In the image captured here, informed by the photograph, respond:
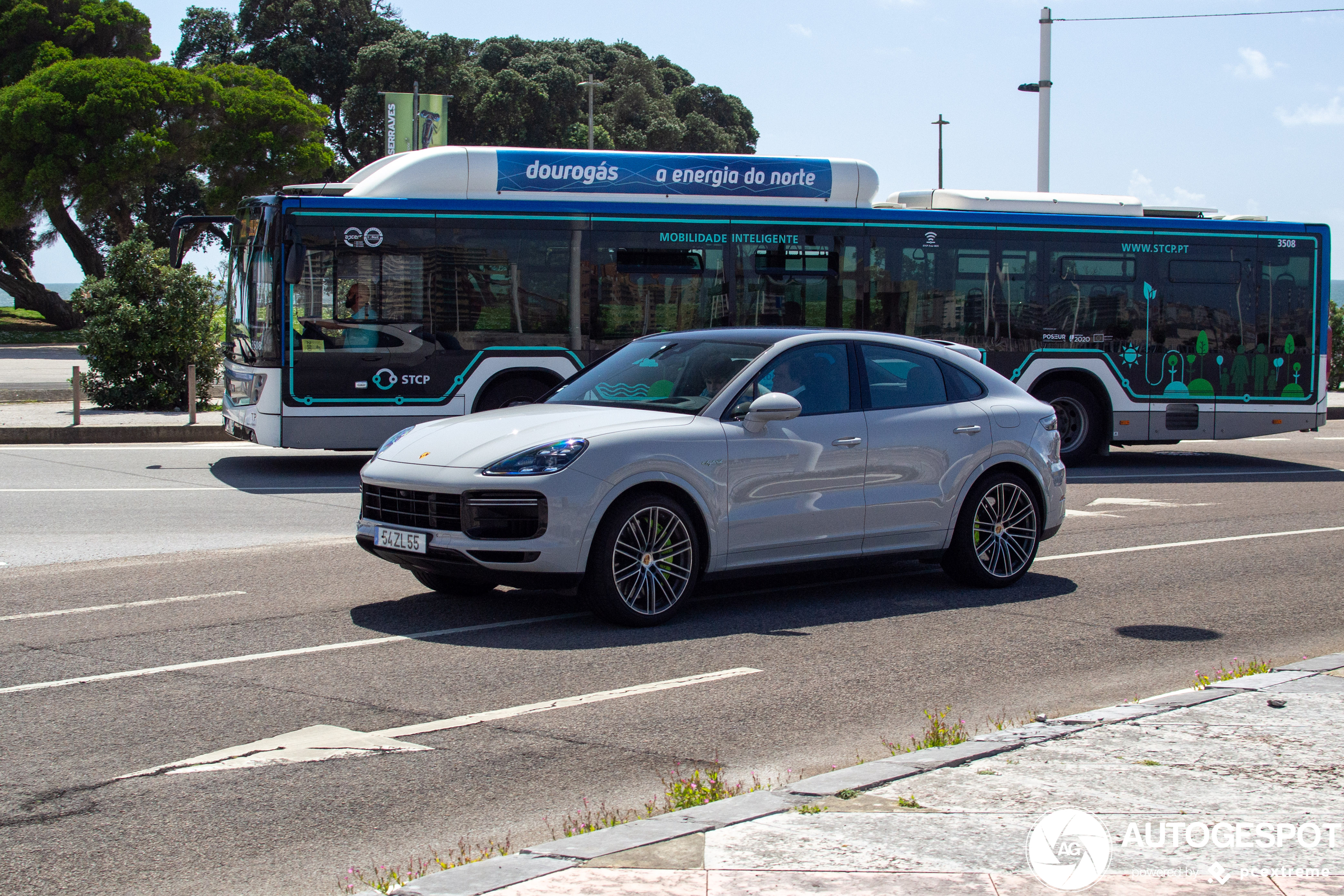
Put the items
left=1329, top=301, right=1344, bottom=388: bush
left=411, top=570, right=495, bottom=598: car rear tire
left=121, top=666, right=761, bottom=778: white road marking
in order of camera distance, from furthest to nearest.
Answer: left=1329, top=301, right=1344, bottom=388: bush, left=411, top=570, right=495, bottom=598: car rear tire, left=121, top=666, right=761, bottom=778: white road marking

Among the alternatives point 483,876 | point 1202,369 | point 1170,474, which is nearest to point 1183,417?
point 1202,369

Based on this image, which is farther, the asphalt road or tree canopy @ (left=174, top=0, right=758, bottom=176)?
tree canopy @ (left=174, top=0, right=758, bottom=176)

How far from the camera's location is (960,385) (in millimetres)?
8805

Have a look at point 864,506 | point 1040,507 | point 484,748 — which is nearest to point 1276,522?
point 1040,507

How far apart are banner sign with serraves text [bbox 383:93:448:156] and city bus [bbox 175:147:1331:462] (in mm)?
25491

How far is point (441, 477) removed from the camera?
717 cm

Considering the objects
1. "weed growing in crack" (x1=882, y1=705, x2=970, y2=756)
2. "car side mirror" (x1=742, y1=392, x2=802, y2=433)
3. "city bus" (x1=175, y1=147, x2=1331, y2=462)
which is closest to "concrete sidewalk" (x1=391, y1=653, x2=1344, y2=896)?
"weed growing in crack" (x1=882, y1=705, x2=970, y2=756)

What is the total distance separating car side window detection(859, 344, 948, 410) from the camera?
8.38m

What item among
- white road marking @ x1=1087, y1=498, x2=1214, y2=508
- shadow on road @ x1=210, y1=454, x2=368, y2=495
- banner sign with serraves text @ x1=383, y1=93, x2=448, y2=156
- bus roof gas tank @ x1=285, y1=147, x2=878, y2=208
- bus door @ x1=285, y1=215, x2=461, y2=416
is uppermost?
banner sign with serraves text @ x1=383, y1=93, x2=448, y2=156

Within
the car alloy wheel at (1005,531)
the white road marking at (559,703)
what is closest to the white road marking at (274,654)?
the white road marking at (559,703)

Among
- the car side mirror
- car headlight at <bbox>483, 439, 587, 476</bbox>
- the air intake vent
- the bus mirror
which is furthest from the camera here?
the air intake vent

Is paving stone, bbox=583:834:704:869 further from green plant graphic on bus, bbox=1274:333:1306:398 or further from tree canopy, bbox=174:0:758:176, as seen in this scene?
tree canopy, bbox=174:0:758:176

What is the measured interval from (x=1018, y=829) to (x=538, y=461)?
366 cm

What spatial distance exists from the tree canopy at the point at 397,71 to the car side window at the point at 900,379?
53.1 metres
